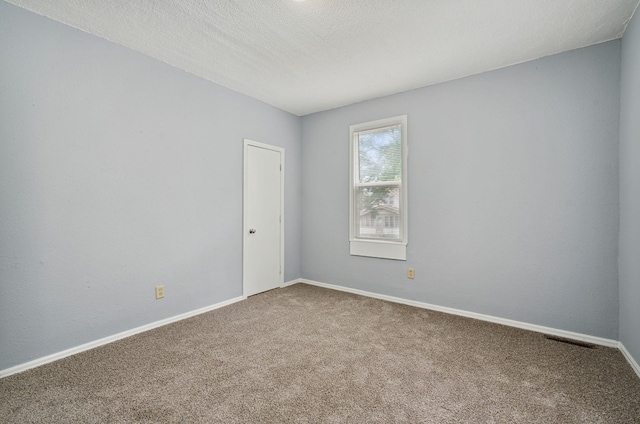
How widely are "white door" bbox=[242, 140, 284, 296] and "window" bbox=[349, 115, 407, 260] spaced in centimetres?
105

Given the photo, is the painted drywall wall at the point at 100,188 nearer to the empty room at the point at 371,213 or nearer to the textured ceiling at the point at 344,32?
the empty room at the point at 371,213

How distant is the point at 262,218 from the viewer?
401 centimetres

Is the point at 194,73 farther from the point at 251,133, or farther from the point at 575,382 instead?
the point at 575,382

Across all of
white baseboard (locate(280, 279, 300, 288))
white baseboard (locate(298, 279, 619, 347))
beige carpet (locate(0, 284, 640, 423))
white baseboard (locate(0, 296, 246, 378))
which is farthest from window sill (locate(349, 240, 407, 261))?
white baseboard (locate(0, 296, 246, 378))

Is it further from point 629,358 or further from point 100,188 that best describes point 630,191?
point 100,188

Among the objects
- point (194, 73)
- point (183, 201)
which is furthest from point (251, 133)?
point (183, 201)

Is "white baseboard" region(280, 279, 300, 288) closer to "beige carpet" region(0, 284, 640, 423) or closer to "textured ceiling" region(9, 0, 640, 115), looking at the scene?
"beige carpet" region(0, 284, 640, 423)

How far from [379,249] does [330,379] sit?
6.71 feet

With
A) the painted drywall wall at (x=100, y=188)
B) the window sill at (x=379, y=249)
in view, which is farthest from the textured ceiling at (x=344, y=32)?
the window sill at (x=379, y=249)

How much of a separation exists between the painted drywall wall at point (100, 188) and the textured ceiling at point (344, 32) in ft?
0.96

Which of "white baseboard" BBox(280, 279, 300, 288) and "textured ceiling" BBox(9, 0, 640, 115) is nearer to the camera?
"textured ceiling" BBox(9, 0, 640, 115)

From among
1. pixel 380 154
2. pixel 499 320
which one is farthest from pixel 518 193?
pixel 380 154

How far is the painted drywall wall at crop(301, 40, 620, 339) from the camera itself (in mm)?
2510

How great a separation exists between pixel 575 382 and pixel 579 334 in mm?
889
